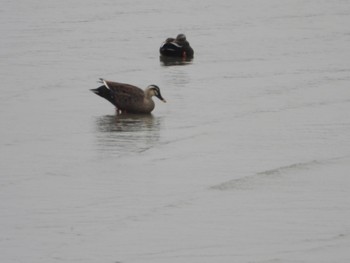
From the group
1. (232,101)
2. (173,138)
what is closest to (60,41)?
(232,101)

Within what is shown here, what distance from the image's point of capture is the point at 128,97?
1912 centimetres

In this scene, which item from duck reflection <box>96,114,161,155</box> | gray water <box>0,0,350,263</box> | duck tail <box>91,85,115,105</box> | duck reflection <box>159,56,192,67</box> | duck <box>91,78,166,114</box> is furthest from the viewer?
duck reflection <box>159,56,192,67</box>

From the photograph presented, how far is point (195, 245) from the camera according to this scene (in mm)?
12102

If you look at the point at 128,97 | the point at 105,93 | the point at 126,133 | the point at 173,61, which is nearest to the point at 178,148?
the point at 126,133

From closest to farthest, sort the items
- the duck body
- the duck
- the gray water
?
the gray water
the duck
the duck body

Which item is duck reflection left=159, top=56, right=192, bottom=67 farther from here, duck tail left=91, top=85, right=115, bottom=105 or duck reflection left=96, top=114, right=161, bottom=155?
duck reflection left=96, top=114, right=161, bottom=155

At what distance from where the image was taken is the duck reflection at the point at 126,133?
54.7 ft

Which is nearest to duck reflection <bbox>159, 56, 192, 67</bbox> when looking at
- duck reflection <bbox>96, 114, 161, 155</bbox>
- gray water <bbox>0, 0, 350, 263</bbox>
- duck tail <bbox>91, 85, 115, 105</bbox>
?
gray water <bbox>0, 0, 350, 263</bbox>

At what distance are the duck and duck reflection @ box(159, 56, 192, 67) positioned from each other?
228 inches

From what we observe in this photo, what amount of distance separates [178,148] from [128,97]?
2.63 metres

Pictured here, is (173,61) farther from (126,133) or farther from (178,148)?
(178,148)

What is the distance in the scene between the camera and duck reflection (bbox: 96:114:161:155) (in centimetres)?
1669

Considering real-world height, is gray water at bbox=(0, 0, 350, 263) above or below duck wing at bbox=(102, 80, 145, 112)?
below

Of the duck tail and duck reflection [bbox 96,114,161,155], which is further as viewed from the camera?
the duck tail
